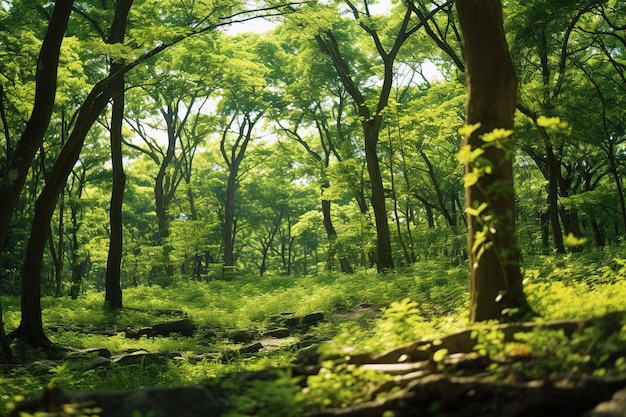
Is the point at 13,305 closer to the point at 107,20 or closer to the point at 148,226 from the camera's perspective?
the point at 107,20

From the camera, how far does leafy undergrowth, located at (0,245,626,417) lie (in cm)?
304

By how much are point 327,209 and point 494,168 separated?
78.5ft

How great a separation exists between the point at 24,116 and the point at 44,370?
31.7 ft

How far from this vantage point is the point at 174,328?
1241 cm

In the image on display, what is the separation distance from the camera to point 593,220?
24406 millimetres

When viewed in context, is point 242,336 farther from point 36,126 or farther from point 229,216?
point 229,216

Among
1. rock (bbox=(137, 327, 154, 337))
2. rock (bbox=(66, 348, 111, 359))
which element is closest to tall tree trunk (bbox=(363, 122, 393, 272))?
rock (bbox=(137, 327, 154, 337))

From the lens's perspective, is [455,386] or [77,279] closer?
[455,386]

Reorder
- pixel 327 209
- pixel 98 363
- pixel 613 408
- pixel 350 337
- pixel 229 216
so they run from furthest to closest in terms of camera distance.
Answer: pixel 229 216, pixel 327 209, pixel 98 363, pixel 350 337, pixel 613 408

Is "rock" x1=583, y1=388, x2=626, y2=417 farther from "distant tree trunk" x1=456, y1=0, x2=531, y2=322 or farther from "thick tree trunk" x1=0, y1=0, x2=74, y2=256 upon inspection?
"thick tree trunk" x1=0, y1=0, x2=74, y2=256

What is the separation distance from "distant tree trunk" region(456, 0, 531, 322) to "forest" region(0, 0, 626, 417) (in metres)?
0.02

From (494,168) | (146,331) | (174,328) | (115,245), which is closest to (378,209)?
(115,245)

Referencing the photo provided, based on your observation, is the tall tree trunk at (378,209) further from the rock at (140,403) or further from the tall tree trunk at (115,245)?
the rock at (140,403)

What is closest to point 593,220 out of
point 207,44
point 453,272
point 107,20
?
point 453,272
